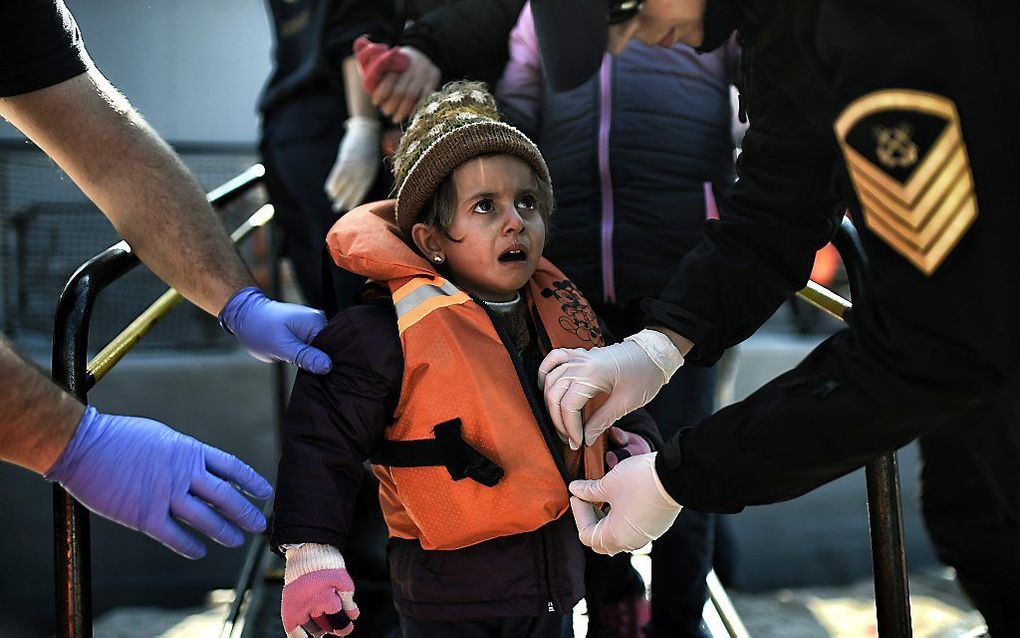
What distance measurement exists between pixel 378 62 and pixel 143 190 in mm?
599

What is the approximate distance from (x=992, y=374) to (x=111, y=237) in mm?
5582

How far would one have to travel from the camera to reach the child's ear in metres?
2.01

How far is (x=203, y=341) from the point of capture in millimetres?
5910

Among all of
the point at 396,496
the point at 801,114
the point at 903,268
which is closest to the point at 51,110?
the point at 396,496

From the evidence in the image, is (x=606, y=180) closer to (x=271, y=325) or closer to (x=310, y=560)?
(x=271, y=325)

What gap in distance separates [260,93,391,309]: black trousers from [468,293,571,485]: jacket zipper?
39.8 inches

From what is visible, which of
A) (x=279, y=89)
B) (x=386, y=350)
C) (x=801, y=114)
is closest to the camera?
(x=801, y=114)

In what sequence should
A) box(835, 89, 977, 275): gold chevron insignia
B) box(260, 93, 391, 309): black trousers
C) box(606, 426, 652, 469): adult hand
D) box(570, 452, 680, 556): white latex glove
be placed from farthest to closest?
box(260, 93, 391, 309): black trousers, box(606, 426, 652, 469): adult hand, box(570, 452, 680, 556): white latex glove, box(835, 89, 977, 275): gold chevron insignia

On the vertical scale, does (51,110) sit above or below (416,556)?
above

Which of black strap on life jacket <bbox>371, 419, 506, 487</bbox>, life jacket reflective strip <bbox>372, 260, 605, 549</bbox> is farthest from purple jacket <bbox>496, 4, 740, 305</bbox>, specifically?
black strap on life jacket <bbox>371, 419, 506, 487</bbox>

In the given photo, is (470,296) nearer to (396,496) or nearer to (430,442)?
(430,442)

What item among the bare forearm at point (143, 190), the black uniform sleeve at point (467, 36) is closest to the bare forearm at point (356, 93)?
the black uniform sleeve at point (467, 36)

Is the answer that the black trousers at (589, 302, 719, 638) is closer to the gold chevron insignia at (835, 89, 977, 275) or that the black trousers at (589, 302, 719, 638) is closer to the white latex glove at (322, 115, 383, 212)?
the white latex glove at (322, 115, 383, 212)

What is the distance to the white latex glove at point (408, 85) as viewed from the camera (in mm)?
2377
